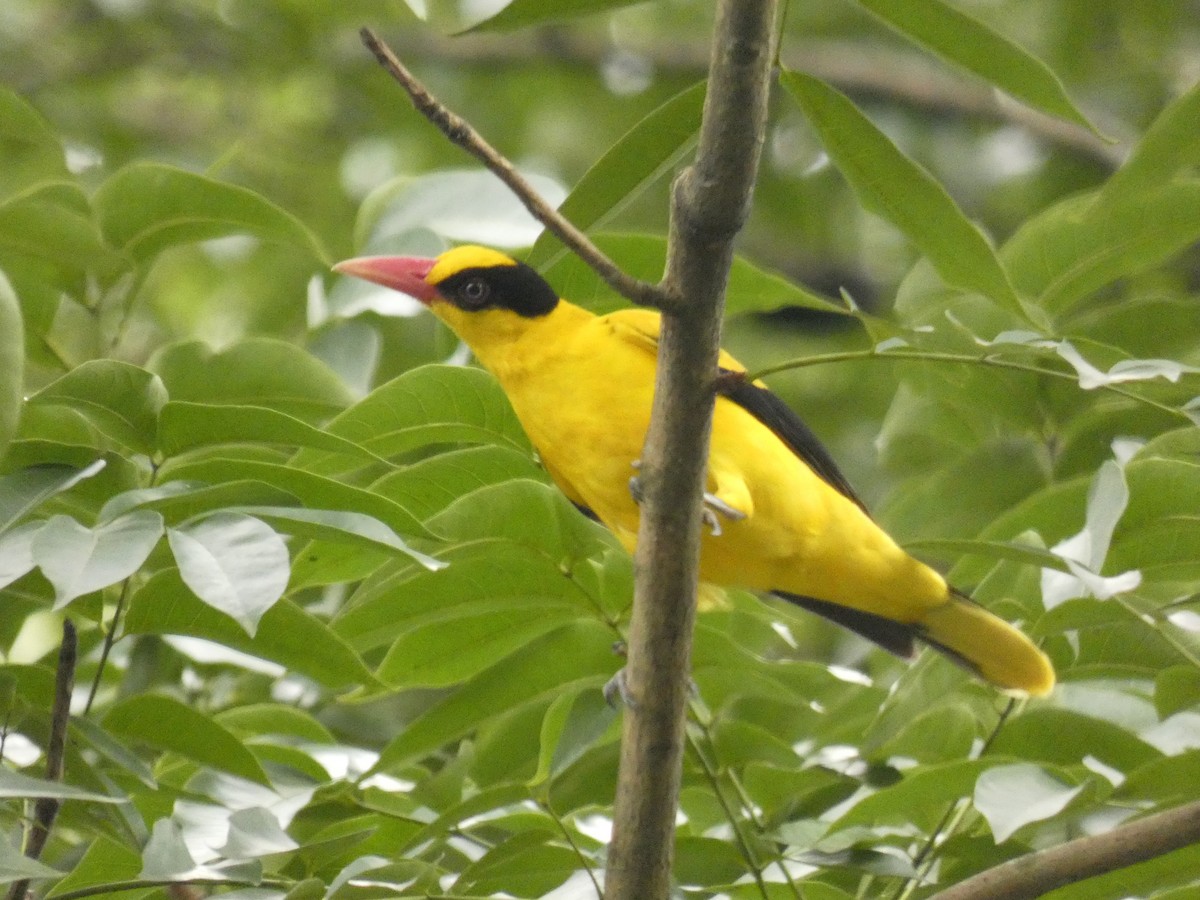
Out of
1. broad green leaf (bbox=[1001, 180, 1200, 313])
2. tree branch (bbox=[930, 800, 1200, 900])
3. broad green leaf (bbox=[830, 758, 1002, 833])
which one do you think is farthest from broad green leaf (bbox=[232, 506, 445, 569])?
broad green leaf (bbox=[1001, 180, 1200, 313])

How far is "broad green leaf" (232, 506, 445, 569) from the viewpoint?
1.84 metres

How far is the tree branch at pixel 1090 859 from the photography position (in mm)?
2000

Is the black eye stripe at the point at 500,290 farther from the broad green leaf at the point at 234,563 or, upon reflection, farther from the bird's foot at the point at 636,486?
the broad green leaf at the point at 234,563

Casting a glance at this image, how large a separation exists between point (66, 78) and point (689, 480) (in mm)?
6349

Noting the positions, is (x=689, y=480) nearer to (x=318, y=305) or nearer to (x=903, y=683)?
(x=903, y=683)

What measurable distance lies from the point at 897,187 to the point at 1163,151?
413 mm

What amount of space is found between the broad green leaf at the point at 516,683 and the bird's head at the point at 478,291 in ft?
3.29

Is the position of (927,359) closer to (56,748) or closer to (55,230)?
(56,748)

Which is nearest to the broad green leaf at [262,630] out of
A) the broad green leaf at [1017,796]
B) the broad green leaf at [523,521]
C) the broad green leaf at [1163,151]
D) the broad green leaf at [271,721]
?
the broad green leaf at [523,521]

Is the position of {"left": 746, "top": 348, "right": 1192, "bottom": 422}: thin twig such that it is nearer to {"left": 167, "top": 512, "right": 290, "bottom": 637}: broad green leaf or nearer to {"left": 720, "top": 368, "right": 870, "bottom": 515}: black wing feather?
{"left": 167, "top": 512, "right": 290, "bottom": 637}: broad green leaf

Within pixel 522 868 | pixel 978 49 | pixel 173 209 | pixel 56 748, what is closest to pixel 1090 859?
pixel 522 868

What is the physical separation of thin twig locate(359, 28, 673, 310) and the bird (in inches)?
44.5

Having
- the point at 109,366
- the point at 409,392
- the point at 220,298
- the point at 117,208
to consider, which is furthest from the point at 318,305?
the point at 220,298

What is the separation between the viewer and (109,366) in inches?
81.6
